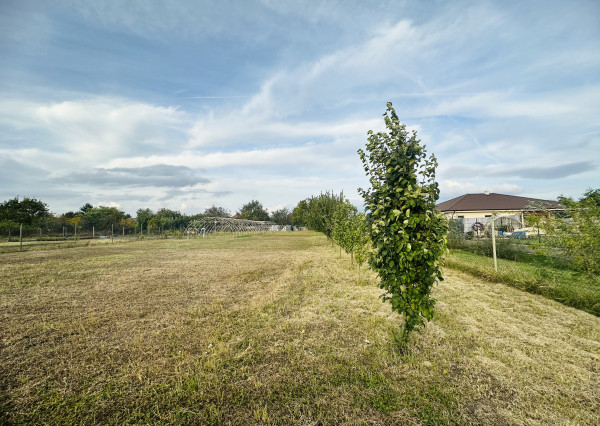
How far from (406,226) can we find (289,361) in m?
2.75

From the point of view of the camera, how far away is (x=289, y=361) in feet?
13.6

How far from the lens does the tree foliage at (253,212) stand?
3363 inches

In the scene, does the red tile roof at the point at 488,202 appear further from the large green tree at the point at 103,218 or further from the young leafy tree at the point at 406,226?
the large green tree at the point at 103,218

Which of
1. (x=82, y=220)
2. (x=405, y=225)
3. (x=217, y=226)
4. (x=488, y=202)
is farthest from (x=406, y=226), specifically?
(x=82, y=220)

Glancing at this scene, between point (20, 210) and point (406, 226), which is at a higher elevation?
point (20, 210)

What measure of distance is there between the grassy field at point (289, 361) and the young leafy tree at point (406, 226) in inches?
42.4

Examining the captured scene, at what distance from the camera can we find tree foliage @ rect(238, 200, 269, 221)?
85.4m

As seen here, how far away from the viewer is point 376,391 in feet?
11.2

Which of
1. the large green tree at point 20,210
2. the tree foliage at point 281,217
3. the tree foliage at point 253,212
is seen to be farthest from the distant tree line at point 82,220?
the tree foliage at point 281,217

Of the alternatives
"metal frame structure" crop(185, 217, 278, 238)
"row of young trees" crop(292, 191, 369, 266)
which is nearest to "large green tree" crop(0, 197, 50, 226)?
"metal frame structure" crop(185, 217, 278, 238)

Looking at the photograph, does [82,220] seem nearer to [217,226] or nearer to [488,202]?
[217,226]

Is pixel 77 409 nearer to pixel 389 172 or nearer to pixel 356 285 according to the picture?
pixel 389 172

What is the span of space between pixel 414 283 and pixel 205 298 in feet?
19.1

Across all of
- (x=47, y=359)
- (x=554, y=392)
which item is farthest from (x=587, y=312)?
(x=47, y=359)
